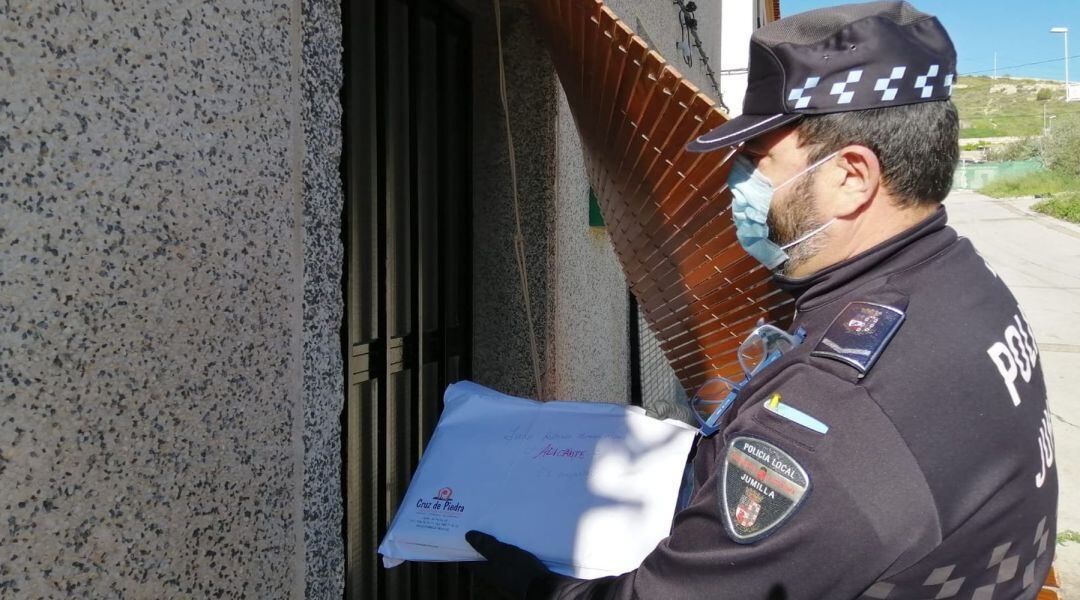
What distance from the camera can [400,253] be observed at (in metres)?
2.41

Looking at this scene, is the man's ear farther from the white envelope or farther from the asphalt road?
the asphalt road

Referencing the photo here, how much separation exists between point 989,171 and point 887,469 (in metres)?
54.9

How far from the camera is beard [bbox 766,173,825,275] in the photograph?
148 cm

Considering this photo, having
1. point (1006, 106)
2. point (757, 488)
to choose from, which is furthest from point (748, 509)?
point (1006, 106)

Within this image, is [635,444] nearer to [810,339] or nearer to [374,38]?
[810,339]

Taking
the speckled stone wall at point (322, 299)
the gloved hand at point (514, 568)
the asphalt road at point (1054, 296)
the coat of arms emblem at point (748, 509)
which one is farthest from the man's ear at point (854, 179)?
the asphalt road at point (1054, 296)

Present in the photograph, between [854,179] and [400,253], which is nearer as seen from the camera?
[854,179]

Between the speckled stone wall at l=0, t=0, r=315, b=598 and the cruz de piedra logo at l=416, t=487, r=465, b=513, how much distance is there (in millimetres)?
266

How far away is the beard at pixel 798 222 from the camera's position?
1.48m

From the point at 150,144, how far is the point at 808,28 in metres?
1.19

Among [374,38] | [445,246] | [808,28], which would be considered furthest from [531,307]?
[808,28]

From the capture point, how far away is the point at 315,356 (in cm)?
163

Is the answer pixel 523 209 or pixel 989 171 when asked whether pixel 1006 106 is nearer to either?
pixel 989 171

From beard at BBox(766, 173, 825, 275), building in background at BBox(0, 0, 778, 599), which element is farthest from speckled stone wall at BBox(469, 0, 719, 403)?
beard at BBox(766, 173, 825, 275)
